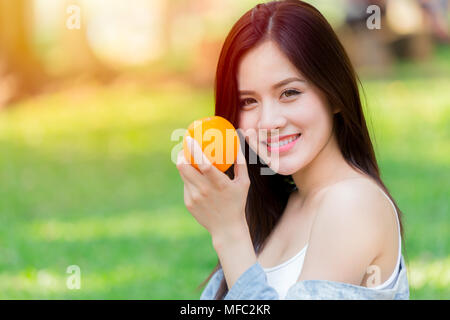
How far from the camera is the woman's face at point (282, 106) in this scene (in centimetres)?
242

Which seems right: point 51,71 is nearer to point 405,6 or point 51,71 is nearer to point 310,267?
point 405,6

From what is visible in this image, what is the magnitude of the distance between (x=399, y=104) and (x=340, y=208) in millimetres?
8956

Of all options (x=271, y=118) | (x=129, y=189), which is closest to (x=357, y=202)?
(x=271, y=118)

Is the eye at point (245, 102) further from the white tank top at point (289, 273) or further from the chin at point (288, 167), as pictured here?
the white tank top at point (289, 273)

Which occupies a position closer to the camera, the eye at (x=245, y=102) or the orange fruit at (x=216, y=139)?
the orange fruit at (x=216, y=139)

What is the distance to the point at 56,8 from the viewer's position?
15.8m

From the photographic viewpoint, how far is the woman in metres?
2.29

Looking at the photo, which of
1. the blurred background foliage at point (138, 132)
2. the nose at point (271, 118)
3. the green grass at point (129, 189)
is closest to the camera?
the nose at point (271, 118)

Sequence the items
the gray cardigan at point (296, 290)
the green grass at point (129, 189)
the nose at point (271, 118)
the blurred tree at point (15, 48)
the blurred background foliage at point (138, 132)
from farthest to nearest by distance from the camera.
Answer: the blurred tree at point (15, 48) → the blurred background foliage at point (138, 132) → the green grass at point (129, 189) → the nose at point (271, 118) → the gray cardigan at point (296, 290)

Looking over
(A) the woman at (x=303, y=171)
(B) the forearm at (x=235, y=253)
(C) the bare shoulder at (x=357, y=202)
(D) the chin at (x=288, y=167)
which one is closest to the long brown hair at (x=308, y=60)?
(A) the woman at (x=303, y=171)

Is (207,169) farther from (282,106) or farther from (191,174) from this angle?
(282,106)

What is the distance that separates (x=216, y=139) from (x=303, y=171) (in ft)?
1.43

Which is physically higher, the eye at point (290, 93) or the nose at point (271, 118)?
the eye at point (290, 93)

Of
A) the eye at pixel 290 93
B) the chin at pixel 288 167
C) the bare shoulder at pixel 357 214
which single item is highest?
the eye at pixel 290 93
